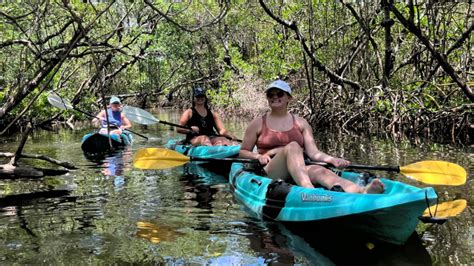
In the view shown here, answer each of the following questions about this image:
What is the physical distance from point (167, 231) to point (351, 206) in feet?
5.05

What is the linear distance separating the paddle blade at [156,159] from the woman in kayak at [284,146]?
0.88 meters

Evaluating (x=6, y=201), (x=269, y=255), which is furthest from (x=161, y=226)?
(x=6, y=201)

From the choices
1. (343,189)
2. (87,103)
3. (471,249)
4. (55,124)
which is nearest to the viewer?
(471,249)

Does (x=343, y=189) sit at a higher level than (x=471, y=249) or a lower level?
higher

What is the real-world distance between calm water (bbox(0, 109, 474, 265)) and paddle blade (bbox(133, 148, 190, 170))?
1.12ft

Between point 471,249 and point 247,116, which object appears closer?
point 471,249

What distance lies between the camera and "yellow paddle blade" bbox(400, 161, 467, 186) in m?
4.39

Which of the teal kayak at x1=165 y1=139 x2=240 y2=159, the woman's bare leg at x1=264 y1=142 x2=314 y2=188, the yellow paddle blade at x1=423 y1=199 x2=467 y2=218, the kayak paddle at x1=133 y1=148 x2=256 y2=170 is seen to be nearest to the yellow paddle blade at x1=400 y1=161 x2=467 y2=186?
the yellow paddle blade at x1=423 y1=199 x2=467 y2=218

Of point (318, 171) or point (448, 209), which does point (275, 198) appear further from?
point (448, 209)

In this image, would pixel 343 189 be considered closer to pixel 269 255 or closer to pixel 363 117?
pixel 269 255

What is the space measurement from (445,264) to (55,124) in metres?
16.4

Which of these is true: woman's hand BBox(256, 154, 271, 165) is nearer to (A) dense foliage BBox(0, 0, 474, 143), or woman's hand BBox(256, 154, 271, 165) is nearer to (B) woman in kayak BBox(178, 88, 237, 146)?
(A) dense foliage BBox(0, 0, 474, 143)

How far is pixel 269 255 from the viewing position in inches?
138

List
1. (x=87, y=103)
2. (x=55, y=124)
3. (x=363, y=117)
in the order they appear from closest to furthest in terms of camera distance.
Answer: (x=363, y=117), (x=87, y=103), (x=55, y=124)
